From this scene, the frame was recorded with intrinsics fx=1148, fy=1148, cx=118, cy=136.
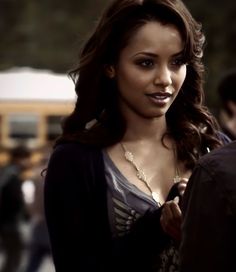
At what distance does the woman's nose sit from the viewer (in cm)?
286

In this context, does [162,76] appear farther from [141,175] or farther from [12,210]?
[12,210]

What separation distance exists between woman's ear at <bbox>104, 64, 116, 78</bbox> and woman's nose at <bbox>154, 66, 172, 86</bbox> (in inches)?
5.8

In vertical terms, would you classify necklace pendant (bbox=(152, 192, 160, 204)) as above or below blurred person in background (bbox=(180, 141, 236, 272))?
below

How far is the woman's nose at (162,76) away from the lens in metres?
2.86

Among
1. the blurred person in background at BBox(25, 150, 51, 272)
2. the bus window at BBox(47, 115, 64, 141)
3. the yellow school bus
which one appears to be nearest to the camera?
the blurred person in background at BBox(25, 150, 51, 272)

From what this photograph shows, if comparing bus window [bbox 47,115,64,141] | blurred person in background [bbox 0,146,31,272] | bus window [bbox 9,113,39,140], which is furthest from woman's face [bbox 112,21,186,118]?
bus window [bbox 47,115,64,141]

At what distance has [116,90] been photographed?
3000 mm

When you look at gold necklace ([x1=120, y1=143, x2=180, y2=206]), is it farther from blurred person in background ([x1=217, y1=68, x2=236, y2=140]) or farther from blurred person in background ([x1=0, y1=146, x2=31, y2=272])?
blurred person in background ([x1=0, y1=146, x2=31, y2=272])

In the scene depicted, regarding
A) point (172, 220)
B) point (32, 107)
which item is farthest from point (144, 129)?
point (32, 107)

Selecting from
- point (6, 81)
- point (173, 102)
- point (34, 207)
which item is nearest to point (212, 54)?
point (6, 81)

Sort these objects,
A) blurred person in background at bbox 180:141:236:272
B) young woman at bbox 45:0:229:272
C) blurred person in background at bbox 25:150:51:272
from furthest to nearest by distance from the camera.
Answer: blurred person in background at bbox 25:150:51:272 → young woman at bbox 45:0:229:272 → blurred person in background at bbox 180:141:236:272

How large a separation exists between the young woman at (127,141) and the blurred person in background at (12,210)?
548 centimetres

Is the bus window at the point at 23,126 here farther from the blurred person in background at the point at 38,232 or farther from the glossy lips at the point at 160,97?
the glossy lips at the point at 160,97

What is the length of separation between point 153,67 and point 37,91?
1399 centimetres
